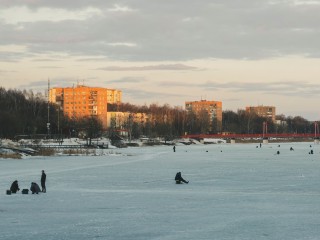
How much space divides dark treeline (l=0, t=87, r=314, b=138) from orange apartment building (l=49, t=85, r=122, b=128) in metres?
5.66

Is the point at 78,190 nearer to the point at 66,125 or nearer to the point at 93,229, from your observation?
the point at 93,229

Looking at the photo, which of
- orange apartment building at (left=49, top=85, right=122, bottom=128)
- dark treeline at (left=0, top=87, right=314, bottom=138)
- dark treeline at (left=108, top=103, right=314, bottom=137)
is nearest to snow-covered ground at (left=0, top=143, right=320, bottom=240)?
dark treeline at (left=0, top=87, right=314, bottom=138)

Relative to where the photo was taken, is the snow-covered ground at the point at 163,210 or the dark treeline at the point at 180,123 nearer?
the snow-covered ground at the point at 163,210

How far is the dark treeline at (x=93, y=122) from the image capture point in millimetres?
92688

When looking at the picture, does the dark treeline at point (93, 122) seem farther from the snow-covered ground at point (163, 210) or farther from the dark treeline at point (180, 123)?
the snow-covered ground at point (163, 210)

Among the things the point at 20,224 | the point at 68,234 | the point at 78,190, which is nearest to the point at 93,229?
the point at 68,234

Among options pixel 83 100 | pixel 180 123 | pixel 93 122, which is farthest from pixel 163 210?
pixel 83 100

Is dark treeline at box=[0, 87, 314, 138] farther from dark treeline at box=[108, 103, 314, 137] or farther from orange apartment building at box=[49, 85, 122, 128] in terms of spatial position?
orange apartment building at box=[49, 85, 122, 128]

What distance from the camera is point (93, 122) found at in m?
101

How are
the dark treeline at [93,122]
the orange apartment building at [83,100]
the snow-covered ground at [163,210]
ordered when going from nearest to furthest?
1. the snow-covered ground at [163,210]
2. the dark treeline at [93,122]
3. the orange apartment building at [83,100]

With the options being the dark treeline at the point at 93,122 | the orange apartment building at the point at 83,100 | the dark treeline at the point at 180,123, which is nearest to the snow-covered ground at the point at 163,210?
the dark treeline at the point at 93,122

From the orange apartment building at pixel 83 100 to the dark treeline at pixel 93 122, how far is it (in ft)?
18.6

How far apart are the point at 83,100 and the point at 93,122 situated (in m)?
75.8

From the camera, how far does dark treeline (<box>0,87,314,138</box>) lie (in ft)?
304
